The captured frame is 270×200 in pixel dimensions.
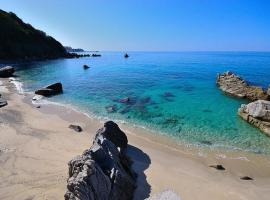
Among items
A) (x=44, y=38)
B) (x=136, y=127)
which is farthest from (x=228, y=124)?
(x=44, y=38)

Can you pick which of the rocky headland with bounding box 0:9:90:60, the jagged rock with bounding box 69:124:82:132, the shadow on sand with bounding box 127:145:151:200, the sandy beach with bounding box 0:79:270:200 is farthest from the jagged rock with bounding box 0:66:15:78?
the shadow on sand with bounding box 127:145:151:200

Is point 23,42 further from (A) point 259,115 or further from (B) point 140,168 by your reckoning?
(B) point 140,168

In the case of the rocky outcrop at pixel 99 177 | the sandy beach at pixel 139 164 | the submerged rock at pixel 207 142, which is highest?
the rocky outcrop at pixel 99 177

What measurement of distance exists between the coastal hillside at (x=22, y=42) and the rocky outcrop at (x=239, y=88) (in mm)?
78394

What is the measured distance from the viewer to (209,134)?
65.4ft

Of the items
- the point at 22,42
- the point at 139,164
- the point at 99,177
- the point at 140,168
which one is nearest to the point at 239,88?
the point at 139,164

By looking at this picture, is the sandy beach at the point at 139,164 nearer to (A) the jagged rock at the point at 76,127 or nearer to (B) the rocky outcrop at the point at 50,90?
(A) the jagged rock at the point at 76,127

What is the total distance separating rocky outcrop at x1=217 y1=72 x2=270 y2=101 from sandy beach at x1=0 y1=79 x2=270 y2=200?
1761 cm

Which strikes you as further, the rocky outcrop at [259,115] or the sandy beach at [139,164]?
the rocky outcrop at [259,115]

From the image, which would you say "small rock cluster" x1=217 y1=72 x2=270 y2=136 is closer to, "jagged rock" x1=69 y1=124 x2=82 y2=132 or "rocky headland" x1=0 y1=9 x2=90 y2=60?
"jagged rock" x1=69 y1=124 x2=82 y2=132

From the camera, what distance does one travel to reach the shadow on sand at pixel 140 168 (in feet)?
36.0

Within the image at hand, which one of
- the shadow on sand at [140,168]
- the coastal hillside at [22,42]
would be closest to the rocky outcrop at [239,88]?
the shadow on sand at [140,168]

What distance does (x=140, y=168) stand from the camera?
44.5 ft

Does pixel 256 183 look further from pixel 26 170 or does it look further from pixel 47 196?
pixel 26 170
